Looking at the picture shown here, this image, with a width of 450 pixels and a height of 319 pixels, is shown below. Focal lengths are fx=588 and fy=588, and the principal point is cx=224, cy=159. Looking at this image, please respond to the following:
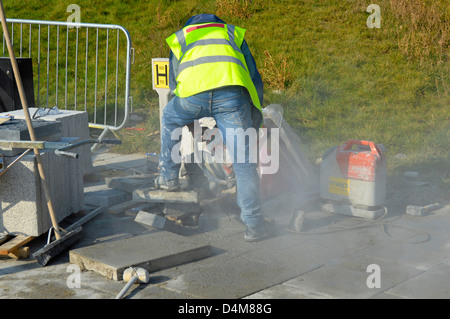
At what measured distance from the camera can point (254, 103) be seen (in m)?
5.31

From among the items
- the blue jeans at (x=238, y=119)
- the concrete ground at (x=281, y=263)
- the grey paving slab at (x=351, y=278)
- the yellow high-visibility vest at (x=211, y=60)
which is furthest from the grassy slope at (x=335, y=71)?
Result: the yellow high-visibility vest at (x=211, y=60)

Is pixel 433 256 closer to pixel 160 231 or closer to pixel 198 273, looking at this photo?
pixel 198 273

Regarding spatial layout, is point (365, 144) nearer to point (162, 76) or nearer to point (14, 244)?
point (162, 76)

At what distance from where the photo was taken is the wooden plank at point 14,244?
471 cm

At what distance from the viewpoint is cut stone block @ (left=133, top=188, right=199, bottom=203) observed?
18.6 feet

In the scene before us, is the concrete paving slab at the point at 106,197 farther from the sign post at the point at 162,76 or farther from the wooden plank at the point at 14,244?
the sign post at the point at 162,76

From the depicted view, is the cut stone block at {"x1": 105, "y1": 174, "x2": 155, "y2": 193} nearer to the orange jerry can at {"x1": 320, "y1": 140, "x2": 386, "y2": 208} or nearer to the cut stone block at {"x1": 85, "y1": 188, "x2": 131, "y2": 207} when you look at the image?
the cut stone block at {"x1": 85, "y1": 188, "x2": 131, "y2": 207}

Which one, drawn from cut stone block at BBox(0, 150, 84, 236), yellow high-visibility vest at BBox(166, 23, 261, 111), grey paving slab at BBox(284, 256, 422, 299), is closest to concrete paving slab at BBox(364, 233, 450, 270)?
grey paving slab at BBox(284, 256, 422, 299)

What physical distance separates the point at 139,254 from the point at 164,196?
1.21 meters

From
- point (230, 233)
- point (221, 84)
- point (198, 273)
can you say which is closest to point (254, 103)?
point (221, 84)

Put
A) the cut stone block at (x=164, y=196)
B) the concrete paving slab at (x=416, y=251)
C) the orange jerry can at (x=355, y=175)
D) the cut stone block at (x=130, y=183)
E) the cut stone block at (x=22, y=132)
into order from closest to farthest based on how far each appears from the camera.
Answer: the concrete paving slab at (x=416, y=251) → the cut stone block at (x=22, y=132) → the cut stone block at (x=164, y=196) → the orange jerry can at (x=355, y=175) → the cut stone block at (x=130, y=183)

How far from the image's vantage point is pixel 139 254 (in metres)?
4.62

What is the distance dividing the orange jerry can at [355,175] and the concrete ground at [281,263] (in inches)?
8.5
